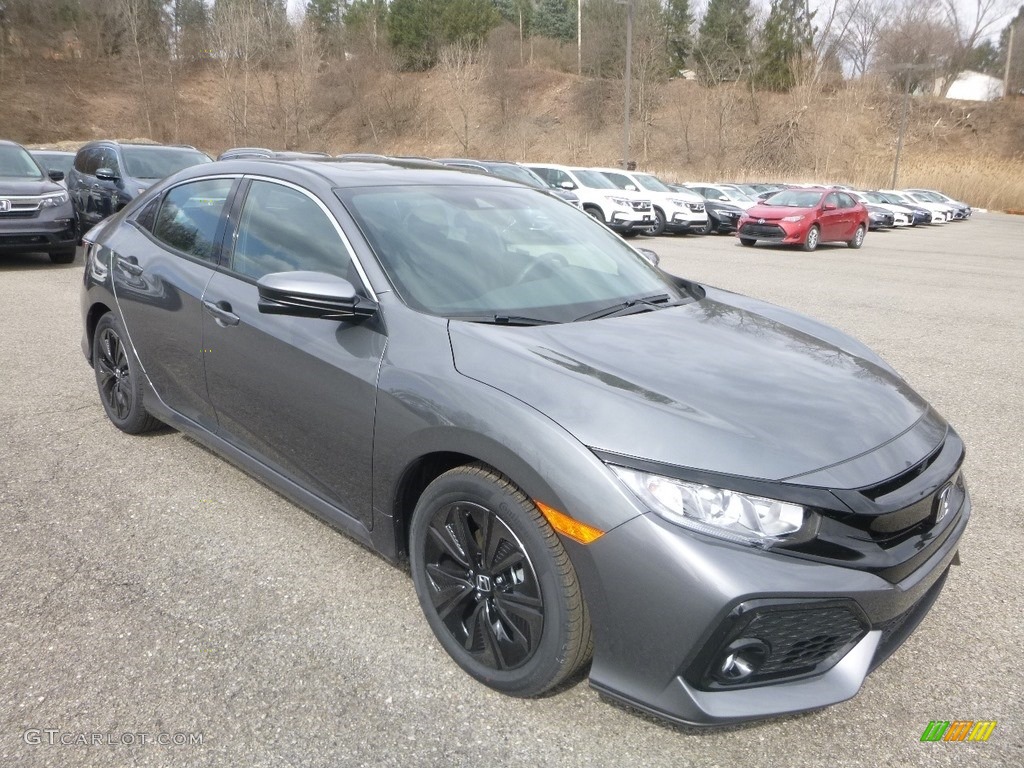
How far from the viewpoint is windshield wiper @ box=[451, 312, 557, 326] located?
285 centimetres

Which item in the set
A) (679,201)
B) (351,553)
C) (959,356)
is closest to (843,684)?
(351,553)

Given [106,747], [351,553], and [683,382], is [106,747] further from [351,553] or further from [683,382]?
[683,382]

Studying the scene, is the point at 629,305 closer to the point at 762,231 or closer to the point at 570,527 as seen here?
the point at 570,527

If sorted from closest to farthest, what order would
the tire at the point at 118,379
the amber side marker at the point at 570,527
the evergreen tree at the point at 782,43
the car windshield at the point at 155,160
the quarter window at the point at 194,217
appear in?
the amber side marker at the point at 570,527 → the quarter window at the point at 194,217 → the tire at the point at 118,379 → the car windshield at the point at 155,160 → the evergreen tree at the point at 782,43

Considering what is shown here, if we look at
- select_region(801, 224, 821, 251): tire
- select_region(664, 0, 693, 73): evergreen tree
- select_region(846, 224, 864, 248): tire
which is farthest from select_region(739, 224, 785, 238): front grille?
select_region(664, 0, 693, 73): evergreen tree

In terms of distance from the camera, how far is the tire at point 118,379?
441 centimetres

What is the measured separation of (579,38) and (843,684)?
8215 centimetres

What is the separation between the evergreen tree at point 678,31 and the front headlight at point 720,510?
77965 mm

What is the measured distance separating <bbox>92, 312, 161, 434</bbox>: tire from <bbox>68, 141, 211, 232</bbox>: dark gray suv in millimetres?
8426

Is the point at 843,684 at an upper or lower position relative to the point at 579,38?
lower

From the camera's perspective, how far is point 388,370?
2.76m

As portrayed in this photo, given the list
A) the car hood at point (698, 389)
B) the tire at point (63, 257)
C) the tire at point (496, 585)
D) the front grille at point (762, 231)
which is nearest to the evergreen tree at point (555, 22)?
the front grille at point (762, 231)

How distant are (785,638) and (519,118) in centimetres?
6908

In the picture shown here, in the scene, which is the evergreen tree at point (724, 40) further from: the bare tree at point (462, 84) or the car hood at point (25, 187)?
the car hood at point (25, 187)
